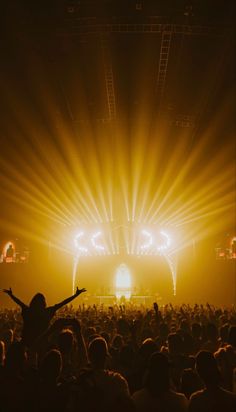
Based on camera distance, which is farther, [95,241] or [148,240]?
[95,241]

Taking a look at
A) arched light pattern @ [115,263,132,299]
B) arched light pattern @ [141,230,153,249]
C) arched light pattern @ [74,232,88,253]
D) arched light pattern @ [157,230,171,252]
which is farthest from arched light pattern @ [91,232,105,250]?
arched light pattern @ [157,230,171,252]

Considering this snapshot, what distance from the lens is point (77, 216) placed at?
3600 centimetres

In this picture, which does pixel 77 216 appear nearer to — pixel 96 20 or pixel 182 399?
pixel 96 20

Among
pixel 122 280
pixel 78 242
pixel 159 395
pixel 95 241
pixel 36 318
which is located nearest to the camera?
pixel 159 395

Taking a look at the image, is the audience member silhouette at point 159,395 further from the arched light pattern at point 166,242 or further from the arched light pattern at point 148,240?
the arched light pattern at point 148,240

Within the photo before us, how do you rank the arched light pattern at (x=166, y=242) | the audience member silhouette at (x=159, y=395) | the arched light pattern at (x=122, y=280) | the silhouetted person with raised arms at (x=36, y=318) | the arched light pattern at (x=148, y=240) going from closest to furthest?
the audience member silhouette at (x=159, y=395), the silhouetted person with raised arms at (x=36, y=318), the arched light pattern at (x=166, y=242), the arched light pattern at (x=148, y=240), the arched light pattern at (x=122, y=280)

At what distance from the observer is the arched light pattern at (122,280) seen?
35.5 meters

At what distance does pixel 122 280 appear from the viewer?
35.8m

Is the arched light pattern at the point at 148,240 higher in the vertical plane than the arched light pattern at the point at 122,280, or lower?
higher

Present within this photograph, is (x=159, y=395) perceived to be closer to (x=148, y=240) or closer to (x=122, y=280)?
(x=148, y=240)

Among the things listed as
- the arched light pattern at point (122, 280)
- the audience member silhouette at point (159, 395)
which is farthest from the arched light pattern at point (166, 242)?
the audience member silhouette at point (159, 395)

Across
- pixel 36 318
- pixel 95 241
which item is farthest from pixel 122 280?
pixel 36 318

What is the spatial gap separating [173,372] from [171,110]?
21.0m

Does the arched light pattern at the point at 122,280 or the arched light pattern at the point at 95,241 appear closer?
the arched light pattern at the point at 95,241
